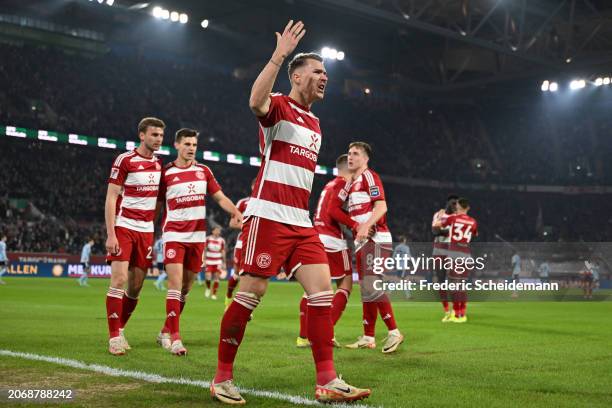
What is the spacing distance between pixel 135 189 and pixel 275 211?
3271mm

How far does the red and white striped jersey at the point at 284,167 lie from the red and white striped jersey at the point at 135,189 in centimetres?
303

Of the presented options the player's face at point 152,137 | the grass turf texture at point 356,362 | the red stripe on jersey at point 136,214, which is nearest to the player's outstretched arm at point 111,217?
the red stripe on jersey at point 136,214

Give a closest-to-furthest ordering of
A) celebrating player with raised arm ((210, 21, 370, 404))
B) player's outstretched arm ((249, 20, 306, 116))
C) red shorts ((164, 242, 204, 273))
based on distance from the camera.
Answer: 1. player's outstretched arm ((249, 20, 306, 116))
2. celebrating player with raised arm ((210, 21, 370, 404))
3. red shorts ((164, 242, 204, 273))

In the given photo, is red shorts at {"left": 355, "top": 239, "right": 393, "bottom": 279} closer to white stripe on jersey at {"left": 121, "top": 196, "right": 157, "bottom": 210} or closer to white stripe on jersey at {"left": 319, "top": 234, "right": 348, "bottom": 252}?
white stripe on jersey at {"left": 319, "top": 234, "right": 348, "bottom": 252}

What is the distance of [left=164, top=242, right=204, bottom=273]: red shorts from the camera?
7871 mm

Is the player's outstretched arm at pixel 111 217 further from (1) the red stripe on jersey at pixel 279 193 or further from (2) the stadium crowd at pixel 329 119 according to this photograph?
(2) the stadium crowd at pixel 329 119

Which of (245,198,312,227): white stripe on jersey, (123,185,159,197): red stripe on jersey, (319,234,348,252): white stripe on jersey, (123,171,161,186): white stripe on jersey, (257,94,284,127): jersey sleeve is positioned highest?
(257,94,284,127): jersey sleeve

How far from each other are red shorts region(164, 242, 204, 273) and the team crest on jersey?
3.18 m

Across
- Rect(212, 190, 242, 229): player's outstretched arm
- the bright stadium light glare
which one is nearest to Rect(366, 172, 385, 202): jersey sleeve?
Rect(212, 190, 242, 229): player's outstretched arm

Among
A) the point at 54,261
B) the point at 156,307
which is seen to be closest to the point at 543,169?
the point at 54,261

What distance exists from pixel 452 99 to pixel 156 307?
4098 centimetres

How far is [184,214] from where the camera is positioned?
316 inches

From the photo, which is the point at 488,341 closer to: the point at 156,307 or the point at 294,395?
the point at 294,395

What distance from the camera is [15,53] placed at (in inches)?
1523
